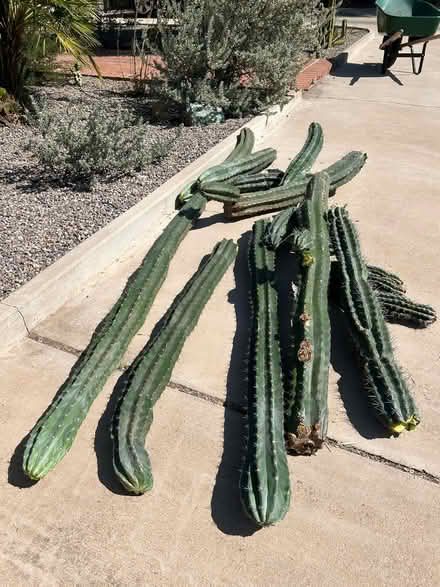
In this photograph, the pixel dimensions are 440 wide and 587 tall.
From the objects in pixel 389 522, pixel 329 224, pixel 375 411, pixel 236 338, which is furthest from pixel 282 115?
pixel 389 522

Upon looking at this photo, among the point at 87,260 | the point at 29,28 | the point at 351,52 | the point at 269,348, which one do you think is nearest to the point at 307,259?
the point at 269,348

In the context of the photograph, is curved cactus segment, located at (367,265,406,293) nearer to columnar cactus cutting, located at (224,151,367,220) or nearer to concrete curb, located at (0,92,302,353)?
columnar cactus cutting, located at (224,151,367,220)

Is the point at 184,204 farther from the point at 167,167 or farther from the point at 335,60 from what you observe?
the point at 335,60

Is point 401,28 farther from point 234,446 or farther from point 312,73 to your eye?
point 234,446

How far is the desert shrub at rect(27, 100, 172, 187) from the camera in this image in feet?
16.3

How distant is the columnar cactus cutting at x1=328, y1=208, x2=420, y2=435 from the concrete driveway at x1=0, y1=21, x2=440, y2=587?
13cm

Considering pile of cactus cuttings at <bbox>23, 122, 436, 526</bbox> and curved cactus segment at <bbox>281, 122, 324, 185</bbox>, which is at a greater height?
curved cactus segment at <bbox>281, 122, 324, 185</bbox>

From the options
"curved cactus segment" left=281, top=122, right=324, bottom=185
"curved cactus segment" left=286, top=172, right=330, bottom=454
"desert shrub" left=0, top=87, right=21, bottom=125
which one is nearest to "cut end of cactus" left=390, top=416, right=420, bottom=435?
"curved cactus segment" left=286, top=172, right=330, bottom=454

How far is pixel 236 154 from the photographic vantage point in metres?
5.44

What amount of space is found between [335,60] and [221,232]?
7811mm

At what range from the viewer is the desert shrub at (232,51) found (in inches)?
264

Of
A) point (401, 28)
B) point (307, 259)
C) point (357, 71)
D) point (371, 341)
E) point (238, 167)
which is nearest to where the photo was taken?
point (371, 341)

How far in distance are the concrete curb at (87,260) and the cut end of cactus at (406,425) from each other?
2268mm

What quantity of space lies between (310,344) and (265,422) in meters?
0.51
